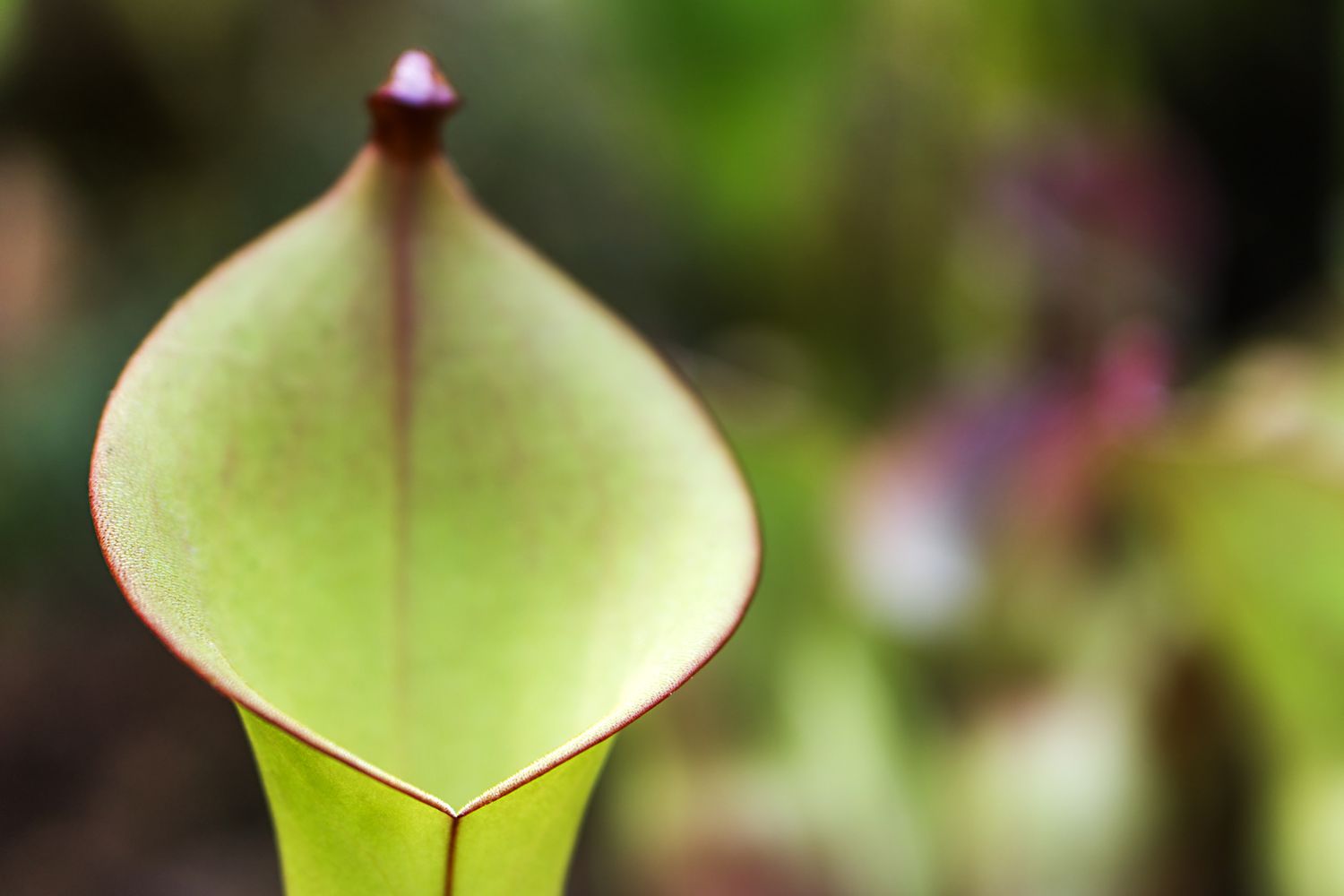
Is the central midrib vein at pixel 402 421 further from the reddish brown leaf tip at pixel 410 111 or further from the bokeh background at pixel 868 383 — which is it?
the bokeh background at pixel 868 383

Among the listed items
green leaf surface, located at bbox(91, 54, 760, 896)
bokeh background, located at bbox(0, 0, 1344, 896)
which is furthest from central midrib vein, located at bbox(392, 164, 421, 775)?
bokeh background, located at bbox(0, 0, 1344, 896)

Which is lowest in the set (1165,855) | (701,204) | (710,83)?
(1165,855)

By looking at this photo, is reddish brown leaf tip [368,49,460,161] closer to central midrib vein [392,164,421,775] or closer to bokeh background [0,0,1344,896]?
central midrib vein [392,164,421,775]

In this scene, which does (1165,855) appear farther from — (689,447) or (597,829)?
(689,447)

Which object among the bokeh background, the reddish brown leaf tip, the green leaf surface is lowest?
the bokeh background

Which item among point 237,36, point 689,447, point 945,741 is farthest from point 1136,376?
point 237,36

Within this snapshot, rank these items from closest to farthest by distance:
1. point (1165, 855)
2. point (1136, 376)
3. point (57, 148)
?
point (1136, 376) < point (1165, 855) < point (57, 148)

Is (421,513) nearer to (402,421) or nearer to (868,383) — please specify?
(402,421)
